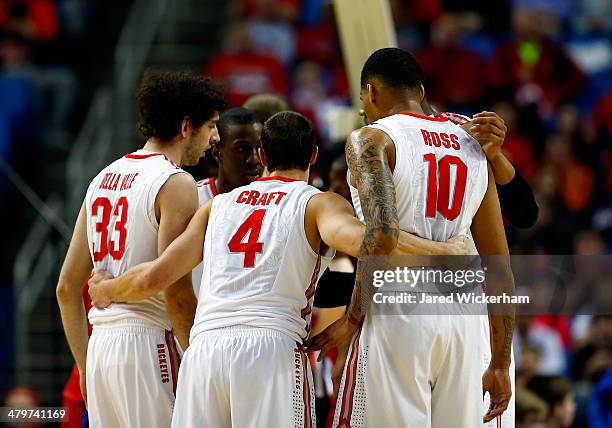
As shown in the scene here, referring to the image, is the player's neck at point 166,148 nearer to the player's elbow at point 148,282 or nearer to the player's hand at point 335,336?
the player's elbow at point 148,282

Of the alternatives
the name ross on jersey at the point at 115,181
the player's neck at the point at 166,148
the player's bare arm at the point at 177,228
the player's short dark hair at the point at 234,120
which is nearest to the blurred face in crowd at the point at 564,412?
the player's short dark hair at the point at 234,120

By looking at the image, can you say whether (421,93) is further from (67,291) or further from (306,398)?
(67,291)

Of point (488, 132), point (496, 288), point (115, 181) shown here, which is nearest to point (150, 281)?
point (115, 181)

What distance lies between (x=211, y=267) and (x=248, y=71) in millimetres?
8116

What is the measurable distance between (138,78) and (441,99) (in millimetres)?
3542

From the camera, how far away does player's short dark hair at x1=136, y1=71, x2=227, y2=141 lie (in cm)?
593

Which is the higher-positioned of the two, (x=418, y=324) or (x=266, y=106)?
(x=266, y=106)

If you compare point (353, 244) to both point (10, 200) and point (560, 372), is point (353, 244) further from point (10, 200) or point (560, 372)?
point (10, 200)

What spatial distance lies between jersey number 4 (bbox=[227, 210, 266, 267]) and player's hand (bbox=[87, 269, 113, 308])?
0.77 m

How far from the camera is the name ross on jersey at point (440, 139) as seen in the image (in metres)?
5.24

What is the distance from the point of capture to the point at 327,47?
1403 centimetres

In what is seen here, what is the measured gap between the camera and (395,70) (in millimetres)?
5410

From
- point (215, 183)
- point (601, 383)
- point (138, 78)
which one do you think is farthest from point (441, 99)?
point (215, 183)

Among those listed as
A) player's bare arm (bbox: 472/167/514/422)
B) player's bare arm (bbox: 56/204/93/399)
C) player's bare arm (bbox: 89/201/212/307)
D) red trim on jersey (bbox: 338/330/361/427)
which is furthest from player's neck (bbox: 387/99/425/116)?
player's bare arm (bbox: 56/204/93/399)
